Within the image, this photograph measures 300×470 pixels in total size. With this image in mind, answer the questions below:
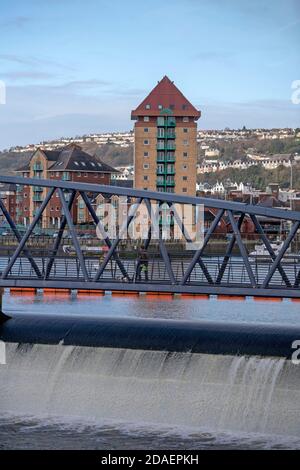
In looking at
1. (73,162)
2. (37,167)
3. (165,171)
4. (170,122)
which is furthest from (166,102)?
(37,167)

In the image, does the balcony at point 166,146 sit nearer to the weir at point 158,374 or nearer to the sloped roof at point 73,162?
the sloped roof at point 73,162

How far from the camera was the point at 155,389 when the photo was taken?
3997cm

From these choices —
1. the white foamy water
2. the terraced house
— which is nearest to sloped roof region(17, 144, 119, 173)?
the terraced house

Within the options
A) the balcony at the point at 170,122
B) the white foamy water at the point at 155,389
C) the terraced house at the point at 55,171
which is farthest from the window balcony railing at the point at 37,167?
the white foamy water at the point at 155,389

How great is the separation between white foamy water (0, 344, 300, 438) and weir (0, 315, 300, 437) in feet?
0.11

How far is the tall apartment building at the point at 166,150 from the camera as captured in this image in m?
134

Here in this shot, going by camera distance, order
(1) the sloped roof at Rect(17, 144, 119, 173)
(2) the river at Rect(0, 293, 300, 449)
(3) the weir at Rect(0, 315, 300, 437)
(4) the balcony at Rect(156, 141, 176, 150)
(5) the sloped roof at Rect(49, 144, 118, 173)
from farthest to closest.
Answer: (1) the sloped roof at Rect(17, 144, 119, 173) → (5) the sloped roof at Rect(49, 144, 118, 173) → (4) the balcony at Rect(156, 141, 176, 150) → (3) the weir at Rect(0, 315, 300, 437) → (2) the river at Rect(0, 293, 300, 449)

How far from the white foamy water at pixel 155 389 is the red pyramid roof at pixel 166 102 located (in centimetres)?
9221

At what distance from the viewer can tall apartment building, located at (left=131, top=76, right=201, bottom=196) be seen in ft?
438

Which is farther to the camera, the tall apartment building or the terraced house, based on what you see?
the terraced house

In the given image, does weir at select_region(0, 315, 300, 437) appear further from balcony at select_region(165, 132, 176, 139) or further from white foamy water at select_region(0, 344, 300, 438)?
balcony at select_region(165, 132, 176, 139)

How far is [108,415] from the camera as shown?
39.8 meters
